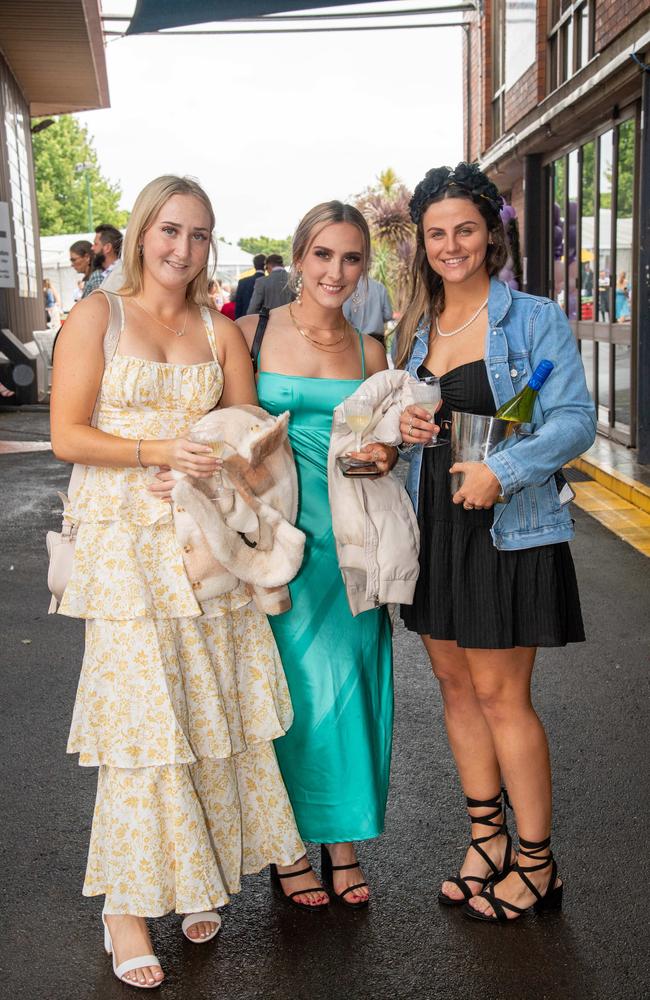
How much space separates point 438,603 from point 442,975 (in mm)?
1031

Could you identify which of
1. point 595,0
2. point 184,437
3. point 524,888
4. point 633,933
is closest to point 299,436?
point 184,437

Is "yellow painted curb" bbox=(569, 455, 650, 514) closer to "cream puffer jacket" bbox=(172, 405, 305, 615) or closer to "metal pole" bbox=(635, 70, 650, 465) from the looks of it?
"metal pole" bbox=(635, 70, 650, 465)

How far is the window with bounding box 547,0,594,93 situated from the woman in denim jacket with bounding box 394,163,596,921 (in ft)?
34.8

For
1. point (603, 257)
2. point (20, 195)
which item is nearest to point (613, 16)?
point (603, 257)

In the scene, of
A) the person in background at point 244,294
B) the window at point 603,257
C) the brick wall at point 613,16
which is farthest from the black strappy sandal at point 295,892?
the person in background at point 244,294

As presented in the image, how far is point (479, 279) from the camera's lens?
10.4 feet

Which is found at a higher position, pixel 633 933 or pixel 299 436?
pixel 299 436

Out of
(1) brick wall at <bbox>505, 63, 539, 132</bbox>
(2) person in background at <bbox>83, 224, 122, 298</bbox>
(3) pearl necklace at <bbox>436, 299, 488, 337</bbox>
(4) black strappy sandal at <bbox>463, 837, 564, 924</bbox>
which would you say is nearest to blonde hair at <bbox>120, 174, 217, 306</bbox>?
(3) pearl necklace at <bbox>436, 299, 488, 337</bbox>

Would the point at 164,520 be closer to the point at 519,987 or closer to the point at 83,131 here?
the point at 519,987

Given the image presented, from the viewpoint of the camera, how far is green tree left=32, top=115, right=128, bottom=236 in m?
59.9

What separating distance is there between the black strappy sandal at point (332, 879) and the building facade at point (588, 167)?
26.6ft

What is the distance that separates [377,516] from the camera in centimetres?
307

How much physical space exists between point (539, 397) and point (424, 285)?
56 centimetres

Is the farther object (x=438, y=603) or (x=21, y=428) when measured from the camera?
(x=21, y=428)
